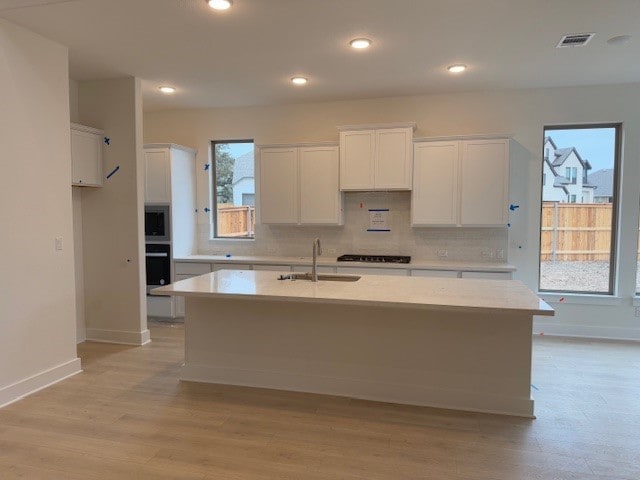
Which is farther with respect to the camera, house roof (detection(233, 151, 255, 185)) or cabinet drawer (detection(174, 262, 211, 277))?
house roof (detection(233, 151, 255, 185))

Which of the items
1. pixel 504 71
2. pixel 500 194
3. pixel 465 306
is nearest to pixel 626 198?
pixel 500 194

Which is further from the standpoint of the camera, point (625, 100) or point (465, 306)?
point (625, 100)

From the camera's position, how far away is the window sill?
192 inches

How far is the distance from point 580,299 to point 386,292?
321 centimetres

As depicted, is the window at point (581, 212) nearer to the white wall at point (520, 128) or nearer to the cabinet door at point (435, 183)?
the white wall at point (520, 128)

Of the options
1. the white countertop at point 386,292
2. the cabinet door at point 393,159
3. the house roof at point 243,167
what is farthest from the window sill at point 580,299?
the house roof at point 243,167

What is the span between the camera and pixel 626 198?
4.81m

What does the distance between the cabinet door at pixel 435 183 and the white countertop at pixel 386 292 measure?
1.62 meters

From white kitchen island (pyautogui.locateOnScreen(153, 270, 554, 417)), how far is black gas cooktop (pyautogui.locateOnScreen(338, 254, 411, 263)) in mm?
1434

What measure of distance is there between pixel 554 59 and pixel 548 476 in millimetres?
3513

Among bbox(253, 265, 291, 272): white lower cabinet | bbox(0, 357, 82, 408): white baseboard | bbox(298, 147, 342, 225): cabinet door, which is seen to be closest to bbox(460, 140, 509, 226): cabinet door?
bbox(298, 147, 342, 225): cabinet door

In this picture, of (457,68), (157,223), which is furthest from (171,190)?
(457,68)

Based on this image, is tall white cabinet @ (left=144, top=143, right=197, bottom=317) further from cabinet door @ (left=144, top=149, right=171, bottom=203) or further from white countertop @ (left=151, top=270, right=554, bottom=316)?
white countertop @ (left=151, top=270, right=554, bottom=316)

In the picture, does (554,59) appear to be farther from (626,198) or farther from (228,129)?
(228,129)
